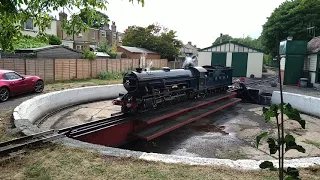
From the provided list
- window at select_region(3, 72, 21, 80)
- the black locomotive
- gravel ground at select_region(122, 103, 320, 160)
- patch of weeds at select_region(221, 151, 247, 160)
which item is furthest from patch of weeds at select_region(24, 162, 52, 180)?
window at select_region(3, 72, 21, 80)

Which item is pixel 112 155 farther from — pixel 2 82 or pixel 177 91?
A: pixel 2 82

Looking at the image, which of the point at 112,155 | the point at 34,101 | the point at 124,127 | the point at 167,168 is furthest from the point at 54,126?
the point at 167,168

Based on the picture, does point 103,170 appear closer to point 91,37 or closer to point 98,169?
point 98,169

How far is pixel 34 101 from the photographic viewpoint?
36.4 feet

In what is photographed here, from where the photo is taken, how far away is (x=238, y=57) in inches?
1178

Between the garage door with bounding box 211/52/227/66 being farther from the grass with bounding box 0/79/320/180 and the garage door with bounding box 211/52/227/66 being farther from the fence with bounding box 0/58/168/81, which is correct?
the grass with bounding box 0/79/320/180

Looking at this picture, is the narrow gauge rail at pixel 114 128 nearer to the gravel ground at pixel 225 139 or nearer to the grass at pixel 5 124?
the gravel ground at pixel 225 139

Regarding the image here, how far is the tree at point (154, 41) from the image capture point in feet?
139

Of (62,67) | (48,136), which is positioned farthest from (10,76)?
(48,136)

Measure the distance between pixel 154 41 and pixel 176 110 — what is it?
33.8 metres

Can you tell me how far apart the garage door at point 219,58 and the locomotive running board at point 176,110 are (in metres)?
16.0

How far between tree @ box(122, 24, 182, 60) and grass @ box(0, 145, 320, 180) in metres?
37.6

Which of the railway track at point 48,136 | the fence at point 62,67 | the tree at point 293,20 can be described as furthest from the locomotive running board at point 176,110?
the tree at point 293,20

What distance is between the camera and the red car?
12.6m
